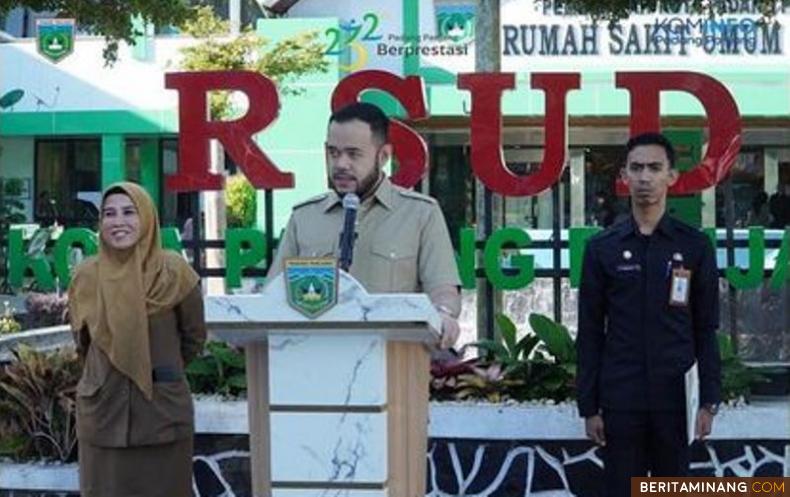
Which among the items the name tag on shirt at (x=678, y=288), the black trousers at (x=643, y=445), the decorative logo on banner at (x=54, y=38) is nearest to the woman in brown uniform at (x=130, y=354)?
the black trousers at (x=643, y=445)

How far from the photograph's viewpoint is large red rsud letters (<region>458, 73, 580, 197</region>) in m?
7.63

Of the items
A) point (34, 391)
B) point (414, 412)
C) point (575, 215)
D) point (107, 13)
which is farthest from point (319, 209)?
point (575, 215)

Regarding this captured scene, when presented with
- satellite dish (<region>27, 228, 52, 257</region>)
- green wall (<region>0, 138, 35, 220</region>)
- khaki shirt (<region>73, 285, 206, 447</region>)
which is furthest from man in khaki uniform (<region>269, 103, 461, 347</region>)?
green wall (<region>0, 138, 35, 220</region>)

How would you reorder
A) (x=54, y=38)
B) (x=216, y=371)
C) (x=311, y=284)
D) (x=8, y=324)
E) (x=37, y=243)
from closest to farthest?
1. (x=311, y=284)
2. (x=216, y=371)
3. (x=37, y=243)
4. (x=8, y=324)
5. (x=54, y=38)

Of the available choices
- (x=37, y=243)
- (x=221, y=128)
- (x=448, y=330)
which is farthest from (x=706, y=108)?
(x=448, y=330)

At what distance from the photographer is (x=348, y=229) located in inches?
140

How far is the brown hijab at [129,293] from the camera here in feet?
14.4

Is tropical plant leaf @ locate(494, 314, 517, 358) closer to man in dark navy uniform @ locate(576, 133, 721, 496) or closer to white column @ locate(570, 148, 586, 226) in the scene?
man in dark navy uniform @ locate(576, 133, 721, 496)

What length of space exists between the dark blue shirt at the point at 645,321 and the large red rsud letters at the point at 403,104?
3.28 m

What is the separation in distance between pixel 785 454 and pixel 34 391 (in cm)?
360

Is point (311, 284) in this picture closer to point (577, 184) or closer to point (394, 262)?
point (394, 262)

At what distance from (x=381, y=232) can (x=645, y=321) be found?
1125 millimetres

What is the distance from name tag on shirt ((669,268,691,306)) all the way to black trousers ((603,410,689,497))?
0.39 meters

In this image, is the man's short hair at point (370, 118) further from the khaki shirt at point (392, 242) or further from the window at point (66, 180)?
the window at point (66, 180)
